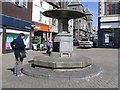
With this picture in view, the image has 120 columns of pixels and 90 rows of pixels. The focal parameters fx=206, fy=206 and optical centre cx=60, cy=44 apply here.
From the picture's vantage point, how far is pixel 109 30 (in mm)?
31797

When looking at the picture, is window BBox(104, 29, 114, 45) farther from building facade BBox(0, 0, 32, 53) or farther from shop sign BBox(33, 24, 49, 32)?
building facade BBox(0, 0, 32, 53)

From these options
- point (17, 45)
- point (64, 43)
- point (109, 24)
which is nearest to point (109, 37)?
point (109, 24)

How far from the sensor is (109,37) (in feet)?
105

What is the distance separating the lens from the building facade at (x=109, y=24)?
101ft

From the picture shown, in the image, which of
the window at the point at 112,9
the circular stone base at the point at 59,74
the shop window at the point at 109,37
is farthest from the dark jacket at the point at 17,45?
the window at the point at 112,9

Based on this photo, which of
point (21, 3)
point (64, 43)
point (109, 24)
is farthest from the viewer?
point (109, 24)

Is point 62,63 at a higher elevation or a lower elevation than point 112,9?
lower

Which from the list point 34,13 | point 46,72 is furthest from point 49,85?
point 34,13

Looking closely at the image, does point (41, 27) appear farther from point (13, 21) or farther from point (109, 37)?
point (109, 37)

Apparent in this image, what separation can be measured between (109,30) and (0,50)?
19.1 m

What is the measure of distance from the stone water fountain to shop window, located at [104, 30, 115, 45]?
2154 cm

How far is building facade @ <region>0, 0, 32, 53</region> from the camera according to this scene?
18.3m

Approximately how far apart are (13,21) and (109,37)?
17169mm

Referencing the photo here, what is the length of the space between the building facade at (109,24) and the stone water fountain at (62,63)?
20855mm
